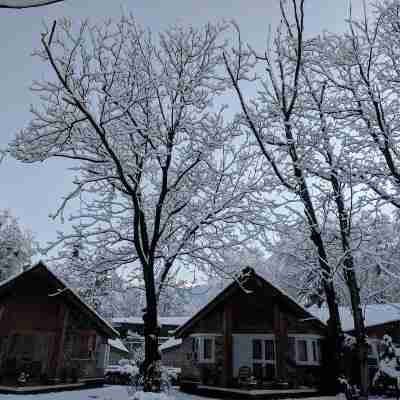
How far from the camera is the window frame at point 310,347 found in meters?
18.2

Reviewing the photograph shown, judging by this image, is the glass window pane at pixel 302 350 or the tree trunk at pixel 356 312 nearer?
the tree trunk at pixel 356 312

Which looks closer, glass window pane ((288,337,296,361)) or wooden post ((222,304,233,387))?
wooden post ((222,304,233,387))

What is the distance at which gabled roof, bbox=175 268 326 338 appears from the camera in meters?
18.3

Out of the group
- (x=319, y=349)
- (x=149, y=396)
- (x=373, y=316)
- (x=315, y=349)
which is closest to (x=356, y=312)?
(x=149, y=396)

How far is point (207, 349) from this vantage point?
19.5 metres

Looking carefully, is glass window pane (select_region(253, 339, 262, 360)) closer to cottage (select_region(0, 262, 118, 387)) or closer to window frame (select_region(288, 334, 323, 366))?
window frame (select_region(288, 334, 323, 366))

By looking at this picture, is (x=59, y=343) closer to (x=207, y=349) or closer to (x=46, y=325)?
(x=46, y=325)

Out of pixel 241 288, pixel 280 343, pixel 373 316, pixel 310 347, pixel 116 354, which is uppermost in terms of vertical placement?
pixel 241 288

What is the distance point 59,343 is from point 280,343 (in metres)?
10.9

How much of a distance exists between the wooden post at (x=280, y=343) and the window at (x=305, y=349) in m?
0.42

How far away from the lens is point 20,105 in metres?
11.3

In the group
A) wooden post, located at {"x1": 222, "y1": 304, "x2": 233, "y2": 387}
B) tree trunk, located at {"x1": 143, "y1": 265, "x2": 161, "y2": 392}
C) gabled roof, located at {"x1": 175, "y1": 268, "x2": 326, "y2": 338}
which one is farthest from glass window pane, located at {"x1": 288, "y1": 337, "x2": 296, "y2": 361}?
tree trunk, located at {"x1": 143, "y1": 265, "x2": 161, "y2": 392}

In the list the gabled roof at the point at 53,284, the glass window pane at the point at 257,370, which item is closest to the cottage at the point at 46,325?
the gabled roof at the point at 53,284

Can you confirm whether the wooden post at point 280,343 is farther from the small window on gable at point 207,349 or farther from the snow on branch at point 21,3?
the snow on branch at point 21,3
